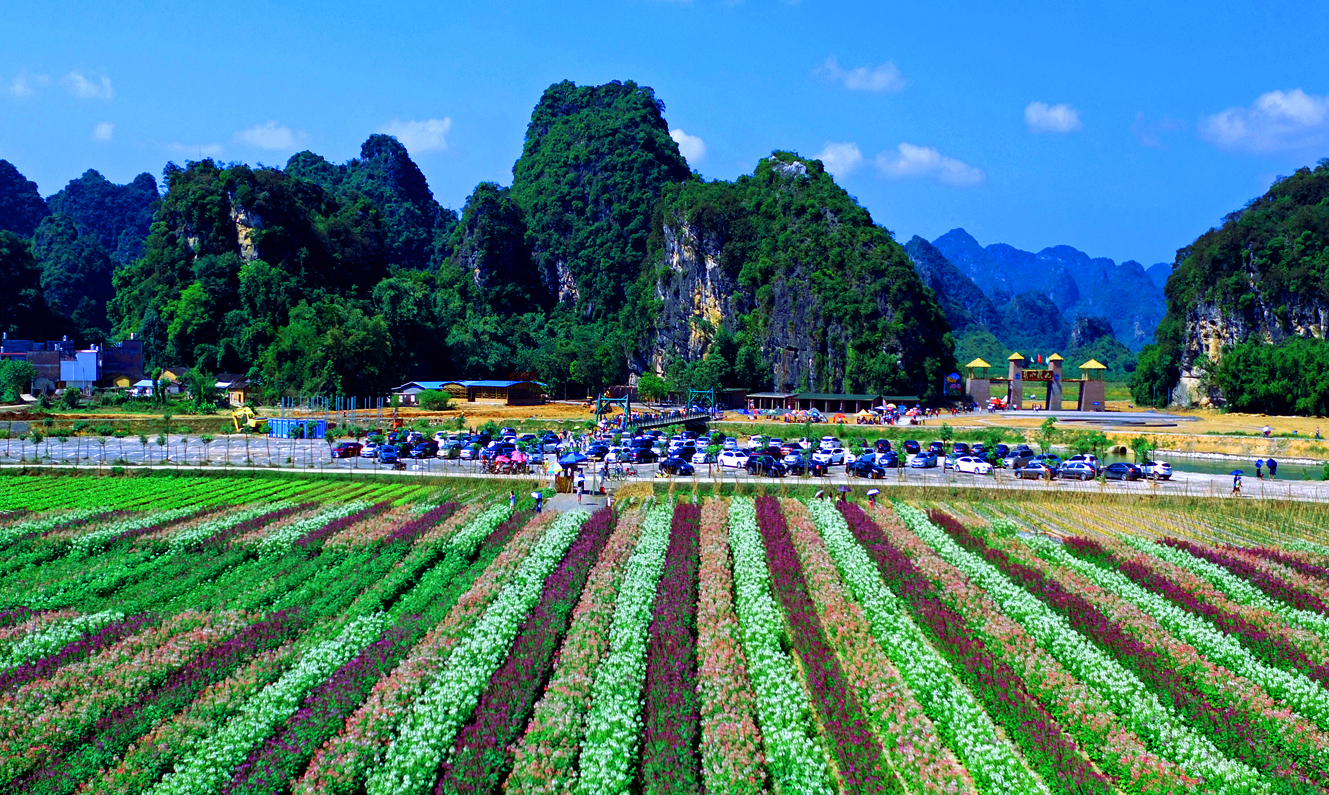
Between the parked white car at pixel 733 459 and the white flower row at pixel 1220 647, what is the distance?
73.3 ft

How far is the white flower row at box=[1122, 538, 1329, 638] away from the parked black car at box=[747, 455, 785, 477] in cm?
1615

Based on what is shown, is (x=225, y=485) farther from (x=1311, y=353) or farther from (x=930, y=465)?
(x=1311, y=353)

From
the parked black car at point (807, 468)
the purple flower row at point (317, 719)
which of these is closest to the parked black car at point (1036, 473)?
the parked black car at point (807, 468)

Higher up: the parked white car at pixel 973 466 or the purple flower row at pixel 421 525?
the parked white car at pixel 973 466

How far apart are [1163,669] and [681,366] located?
85554mm

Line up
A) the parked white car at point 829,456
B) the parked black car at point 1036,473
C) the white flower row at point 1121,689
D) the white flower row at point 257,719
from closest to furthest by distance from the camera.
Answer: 1. the white flower row at point 257,719
2. the white flower row at point 1121,689
3. the parked black car at point 1036,473
4. the parked white car at point 829,456

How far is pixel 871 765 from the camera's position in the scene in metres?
11.2

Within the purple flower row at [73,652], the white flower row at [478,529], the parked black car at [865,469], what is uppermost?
the parked black car at [865,469]

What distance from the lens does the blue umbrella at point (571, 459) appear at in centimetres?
4209

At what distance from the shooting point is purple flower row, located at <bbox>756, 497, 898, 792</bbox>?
11.1 metres

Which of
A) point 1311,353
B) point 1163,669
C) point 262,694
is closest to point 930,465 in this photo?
point 1163,669

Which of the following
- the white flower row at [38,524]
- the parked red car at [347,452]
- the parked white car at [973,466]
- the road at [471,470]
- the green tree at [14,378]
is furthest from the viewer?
the green tree at [14,378]

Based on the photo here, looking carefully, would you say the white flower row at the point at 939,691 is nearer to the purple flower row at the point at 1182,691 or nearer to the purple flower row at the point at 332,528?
the purple flower row at the point at 1182,691

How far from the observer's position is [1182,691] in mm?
13531
